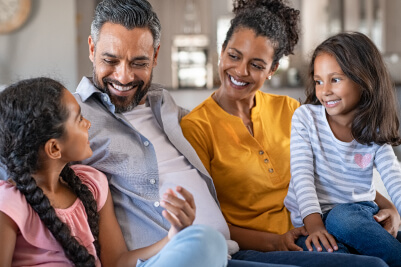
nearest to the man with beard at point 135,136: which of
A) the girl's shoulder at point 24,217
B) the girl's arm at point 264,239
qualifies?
the girl's arm at point 264,239

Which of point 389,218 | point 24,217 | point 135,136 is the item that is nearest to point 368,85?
point 389,218

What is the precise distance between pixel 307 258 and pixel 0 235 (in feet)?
2.63

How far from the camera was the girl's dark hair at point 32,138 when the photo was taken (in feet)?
4.22

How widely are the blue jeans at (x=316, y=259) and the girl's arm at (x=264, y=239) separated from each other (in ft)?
0.44

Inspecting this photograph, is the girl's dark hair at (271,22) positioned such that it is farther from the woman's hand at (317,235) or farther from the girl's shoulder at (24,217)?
the girl's shoulder at (24,217)

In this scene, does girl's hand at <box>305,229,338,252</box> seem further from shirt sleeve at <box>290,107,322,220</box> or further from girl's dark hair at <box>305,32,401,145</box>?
girl's dark hair at <box>305,32,401,145</box>

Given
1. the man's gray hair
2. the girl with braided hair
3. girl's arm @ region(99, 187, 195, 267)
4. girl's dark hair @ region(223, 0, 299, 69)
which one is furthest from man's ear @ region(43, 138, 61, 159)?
girl's dark hair @ region(223, 0, 299, 69)

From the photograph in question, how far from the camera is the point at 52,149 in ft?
4.35

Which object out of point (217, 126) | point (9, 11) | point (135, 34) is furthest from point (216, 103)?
point (9, 11)

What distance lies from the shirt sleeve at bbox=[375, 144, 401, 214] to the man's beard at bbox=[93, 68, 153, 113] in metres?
0.79

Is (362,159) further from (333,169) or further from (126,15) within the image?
(126,15)

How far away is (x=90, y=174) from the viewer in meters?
1.53

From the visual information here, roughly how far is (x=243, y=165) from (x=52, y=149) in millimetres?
761

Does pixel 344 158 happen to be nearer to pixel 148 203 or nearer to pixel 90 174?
pixel 148 203
